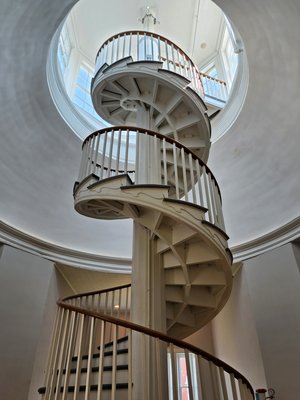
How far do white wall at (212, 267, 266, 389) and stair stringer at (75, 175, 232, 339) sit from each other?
92 cm

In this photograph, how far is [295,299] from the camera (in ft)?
11.6

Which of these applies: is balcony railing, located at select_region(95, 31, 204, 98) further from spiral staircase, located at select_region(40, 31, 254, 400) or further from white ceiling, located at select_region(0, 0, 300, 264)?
white ceiling, located at select_region(0, 0, 300, 264)

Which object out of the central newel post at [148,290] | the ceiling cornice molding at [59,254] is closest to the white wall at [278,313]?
the central newel post at [148,290]

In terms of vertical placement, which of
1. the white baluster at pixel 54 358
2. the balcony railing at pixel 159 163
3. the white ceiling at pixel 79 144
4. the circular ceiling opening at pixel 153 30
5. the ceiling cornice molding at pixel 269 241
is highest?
the circular ceiling opening at pixel 153 30

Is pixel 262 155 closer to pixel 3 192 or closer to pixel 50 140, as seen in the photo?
pixel 50 140

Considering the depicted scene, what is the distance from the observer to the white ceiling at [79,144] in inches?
151

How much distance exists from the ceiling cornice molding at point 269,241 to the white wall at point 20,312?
274 cm

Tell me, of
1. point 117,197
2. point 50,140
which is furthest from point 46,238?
point 117,197

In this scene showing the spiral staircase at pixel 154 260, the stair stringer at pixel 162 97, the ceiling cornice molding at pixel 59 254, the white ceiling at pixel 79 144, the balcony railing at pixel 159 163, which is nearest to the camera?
the spiral staircase at pixel 154 260

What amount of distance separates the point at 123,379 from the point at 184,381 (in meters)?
2.60

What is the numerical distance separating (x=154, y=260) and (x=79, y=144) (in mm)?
2999

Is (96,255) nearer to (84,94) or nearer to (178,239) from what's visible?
(178,239)

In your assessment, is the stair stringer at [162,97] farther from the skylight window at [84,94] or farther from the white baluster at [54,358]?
the white baluster at [54,358]

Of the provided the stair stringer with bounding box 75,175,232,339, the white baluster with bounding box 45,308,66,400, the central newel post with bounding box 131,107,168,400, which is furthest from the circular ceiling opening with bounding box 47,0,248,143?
the white baluster with bounding box 45,308,66,400
